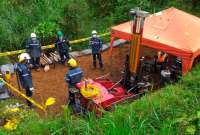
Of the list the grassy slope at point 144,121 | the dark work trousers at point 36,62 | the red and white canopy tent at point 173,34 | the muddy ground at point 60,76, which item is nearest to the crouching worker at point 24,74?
the muddy ground at point 60,76

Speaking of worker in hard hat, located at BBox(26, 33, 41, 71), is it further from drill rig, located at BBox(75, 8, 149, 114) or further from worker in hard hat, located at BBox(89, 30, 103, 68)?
drill rig, located at BBox(75, 8, 149, 114)

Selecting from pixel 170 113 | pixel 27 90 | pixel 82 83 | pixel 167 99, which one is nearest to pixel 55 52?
pixel 27 90

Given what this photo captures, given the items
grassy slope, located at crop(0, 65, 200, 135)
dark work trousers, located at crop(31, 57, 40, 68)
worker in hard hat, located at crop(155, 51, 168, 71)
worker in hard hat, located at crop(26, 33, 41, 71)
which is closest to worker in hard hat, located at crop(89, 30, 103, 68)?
worker in hard hat, located at crop(26, 33, 41, 71)

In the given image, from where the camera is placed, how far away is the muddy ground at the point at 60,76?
13502 mm

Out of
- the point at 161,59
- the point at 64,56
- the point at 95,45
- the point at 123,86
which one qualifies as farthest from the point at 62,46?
the point at 161,59

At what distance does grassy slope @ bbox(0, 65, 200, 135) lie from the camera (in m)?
6.14

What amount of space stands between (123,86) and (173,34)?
2.26 metres

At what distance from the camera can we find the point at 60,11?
17500 millimetres

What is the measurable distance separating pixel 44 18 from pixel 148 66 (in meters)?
5.75

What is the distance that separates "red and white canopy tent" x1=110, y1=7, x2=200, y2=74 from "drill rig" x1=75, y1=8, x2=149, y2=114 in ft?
3.01

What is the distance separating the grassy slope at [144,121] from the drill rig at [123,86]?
3221 mm

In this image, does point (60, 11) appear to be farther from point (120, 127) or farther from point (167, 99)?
point (120, 127)

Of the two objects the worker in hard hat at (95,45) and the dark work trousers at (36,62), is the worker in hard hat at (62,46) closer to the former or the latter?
the dark work trousers at (36,62)

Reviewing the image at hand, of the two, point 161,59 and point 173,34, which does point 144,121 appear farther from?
point 161,59
